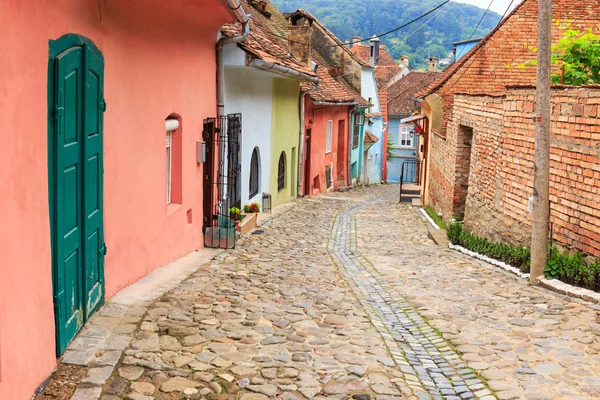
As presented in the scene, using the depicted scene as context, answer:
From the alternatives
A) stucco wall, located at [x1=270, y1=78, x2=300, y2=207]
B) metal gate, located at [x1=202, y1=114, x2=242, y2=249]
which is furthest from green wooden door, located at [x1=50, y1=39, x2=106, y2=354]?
stucco wall, located at [x1=270, y1=78, x2=300, y2=207]

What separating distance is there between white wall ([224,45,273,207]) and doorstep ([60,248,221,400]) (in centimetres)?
494

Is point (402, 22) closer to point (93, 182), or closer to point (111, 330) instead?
point (93, 182)

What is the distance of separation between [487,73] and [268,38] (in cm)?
589

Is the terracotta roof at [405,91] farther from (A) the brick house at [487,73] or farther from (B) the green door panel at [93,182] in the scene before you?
(B) the green door panel at [93,182]

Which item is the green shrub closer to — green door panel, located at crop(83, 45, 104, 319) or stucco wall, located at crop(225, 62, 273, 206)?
stucco wall, located at crop(225, 62, 273, 206)

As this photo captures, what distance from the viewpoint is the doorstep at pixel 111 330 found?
4.78 meters

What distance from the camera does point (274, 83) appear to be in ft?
56.7

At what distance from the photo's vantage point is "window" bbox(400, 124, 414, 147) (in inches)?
2034

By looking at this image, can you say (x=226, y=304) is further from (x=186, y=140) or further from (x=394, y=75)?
(x=394, y=75)

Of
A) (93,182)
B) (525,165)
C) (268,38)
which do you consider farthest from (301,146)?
(93,182)

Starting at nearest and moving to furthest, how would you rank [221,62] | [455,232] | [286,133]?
[221,62]
[455,232]
[286,133]

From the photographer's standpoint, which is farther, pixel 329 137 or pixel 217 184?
pixel 329 137

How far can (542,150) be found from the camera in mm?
8484

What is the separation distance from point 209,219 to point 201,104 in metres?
1.99
